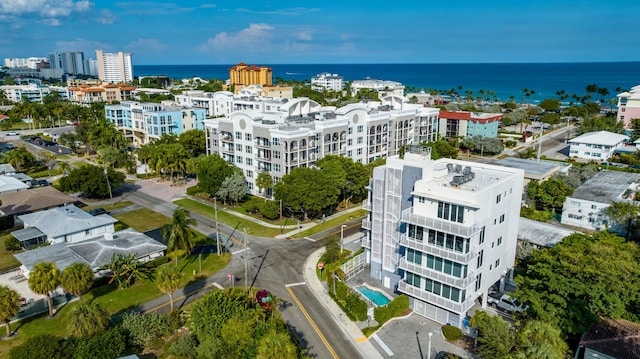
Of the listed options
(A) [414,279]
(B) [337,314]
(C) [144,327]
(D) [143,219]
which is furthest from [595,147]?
(C) [144,327]

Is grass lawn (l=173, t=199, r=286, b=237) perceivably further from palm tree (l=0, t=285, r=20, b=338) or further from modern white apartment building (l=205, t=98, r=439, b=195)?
palm tree (l=0, t=285, r=20, b=338)

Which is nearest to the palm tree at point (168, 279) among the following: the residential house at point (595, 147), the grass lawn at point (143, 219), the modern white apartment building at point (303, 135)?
the grass lawn at point (143, 219)

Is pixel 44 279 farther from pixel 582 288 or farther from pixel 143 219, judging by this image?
pixel 582 288

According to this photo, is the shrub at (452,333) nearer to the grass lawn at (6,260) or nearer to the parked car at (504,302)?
the parked car at (504,302)

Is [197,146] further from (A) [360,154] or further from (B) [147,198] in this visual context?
(A) [360,154]

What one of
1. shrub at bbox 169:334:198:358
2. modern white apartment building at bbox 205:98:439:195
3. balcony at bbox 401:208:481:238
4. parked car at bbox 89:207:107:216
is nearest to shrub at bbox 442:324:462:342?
balcony at bbox 401:208:481:238
